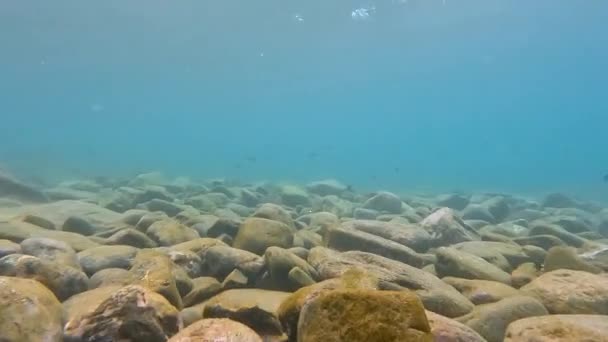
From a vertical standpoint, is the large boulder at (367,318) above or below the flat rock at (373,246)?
above

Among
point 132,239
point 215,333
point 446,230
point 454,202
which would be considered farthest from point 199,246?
point 454,202

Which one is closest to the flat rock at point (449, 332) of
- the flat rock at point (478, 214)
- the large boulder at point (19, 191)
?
the flat rock at point (478, 214)

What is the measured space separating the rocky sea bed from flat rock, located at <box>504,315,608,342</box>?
0.01m

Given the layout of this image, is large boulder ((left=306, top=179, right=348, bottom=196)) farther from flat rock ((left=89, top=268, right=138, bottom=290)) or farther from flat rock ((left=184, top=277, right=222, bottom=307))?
flat rock ((left=89, top=268, right=138, bottom=290))

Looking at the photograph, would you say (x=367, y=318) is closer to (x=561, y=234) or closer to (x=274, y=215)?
(x=274, y=215)

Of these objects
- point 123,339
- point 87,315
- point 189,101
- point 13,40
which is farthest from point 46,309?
point 189,101

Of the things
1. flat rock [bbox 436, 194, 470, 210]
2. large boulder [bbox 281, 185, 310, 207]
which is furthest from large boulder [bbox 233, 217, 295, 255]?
flat rock [bbox 436, 194, 470, 210]

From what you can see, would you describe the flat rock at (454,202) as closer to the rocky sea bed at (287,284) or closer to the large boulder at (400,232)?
the rocky sea bed at (287,284)

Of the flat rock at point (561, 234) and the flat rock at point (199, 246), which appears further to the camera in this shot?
the flat rock at point (561, 234)

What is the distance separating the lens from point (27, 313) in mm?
3680

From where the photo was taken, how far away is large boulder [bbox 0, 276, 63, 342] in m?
3.52

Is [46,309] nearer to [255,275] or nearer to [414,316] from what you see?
[255,275]

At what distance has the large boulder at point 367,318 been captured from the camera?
2.72 metres

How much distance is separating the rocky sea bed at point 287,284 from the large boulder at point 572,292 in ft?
0.05
